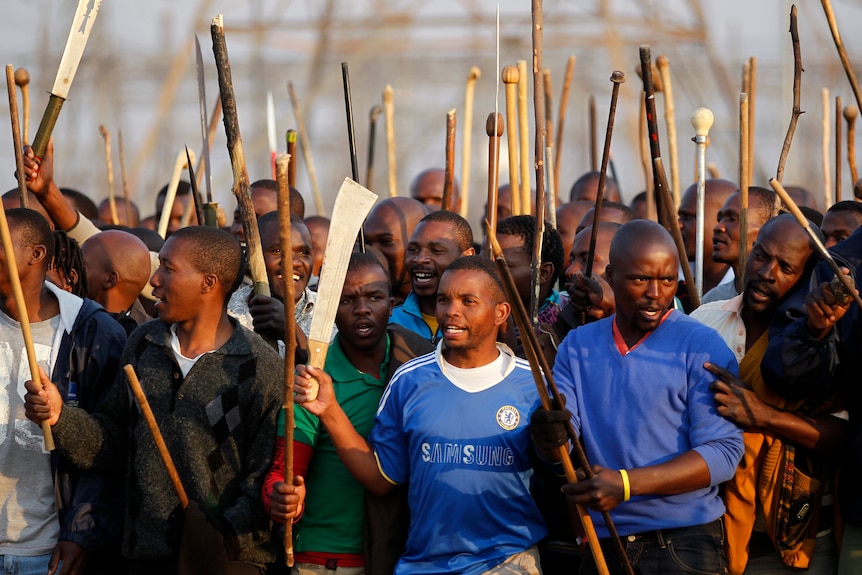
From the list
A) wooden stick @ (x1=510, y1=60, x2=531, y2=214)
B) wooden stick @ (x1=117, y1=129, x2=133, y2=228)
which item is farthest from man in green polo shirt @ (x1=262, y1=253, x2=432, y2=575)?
wooden stick @ (x1=117, y1=129, x2=133, y2=228)

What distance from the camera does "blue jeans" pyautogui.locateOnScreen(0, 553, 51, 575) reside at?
175 inches

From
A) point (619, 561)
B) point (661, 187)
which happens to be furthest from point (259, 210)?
point (619, 561)

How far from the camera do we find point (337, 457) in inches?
168

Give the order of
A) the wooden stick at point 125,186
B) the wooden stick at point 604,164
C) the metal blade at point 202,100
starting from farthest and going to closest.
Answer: the wooden stick at point 125,186 → the metal blade at point 202,100 → the wooden stick at point 604,164

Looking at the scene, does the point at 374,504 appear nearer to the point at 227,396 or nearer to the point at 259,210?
the point at 227,396

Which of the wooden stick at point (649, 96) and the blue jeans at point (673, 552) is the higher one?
the wooden stick at point (649, 96)

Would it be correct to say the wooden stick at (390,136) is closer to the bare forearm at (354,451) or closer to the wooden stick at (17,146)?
the wooden stick at (17,146)

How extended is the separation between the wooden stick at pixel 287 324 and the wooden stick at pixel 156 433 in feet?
1.26

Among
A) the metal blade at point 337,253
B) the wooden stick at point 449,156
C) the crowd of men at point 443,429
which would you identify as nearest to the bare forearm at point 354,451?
the crowd of men at point 443,429

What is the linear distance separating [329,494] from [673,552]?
45.3 inches

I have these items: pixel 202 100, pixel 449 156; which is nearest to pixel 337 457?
pixel 202 100

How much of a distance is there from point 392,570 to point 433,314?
1.44m

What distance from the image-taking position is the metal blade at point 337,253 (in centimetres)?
394

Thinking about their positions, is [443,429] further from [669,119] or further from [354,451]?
[669,119]
